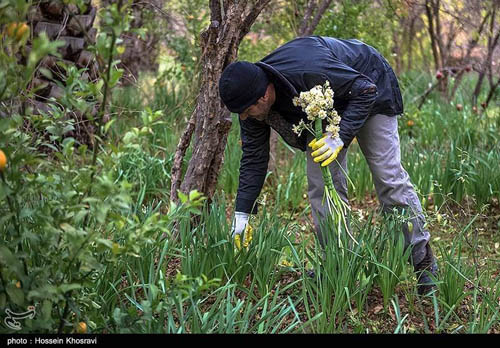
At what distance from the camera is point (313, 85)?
8.98 feet

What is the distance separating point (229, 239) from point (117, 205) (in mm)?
933

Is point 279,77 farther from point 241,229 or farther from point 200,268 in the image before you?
point 200,268

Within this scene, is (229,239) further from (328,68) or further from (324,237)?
(328,68)

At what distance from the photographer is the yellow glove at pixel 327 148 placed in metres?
2.61

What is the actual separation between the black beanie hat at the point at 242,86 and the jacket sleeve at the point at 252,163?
1.32 ft

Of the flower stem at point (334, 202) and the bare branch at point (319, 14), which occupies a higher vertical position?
the bare branch at point (319, 14)

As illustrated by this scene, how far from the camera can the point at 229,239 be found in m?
2.68

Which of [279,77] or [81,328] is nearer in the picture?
[81,328]

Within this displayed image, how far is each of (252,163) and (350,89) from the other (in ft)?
2.15

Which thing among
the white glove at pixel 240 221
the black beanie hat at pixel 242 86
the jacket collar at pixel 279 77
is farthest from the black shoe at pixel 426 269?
the black beanie hat at pixel 242 86

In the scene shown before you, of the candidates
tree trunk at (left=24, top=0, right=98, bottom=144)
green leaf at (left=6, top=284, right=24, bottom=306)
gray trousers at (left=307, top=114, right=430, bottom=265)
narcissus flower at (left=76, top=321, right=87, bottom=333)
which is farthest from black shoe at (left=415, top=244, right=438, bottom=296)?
tree trunk at (left=24, top=0, right=98, bottom=144)

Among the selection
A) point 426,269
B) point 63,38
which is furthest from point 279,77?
point 63,38

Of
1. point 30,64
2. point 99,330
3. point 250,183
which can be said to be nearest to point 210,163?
point 250,183

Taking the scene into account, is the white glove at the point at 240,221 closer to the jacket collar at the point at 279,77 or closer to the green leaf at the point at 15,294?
the jacket collar at the point at 279,77
